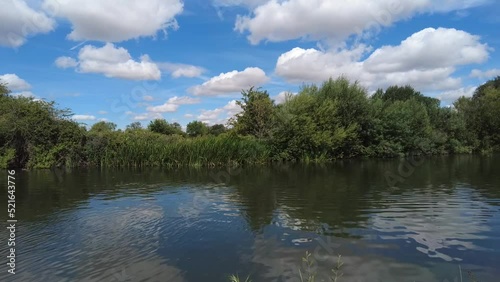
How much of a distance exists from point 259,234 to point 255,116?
30653 mm

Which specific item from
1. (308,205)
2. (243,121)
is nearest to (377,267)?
(308,205)

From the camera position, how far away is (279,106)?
136 ft

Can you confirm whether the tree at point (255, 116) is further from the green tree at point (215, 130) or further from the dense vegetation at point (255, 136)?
the green tree at point (215, 130)

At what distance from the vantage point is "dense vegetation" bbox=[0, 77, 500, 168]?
34.7 metres

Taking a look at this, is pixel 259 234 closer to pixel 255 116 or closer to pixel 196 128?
pixel 255 116

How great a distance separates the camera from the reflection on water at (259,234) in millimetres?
7242

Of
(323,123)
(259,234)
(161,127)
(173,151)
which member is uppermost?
(161,127)

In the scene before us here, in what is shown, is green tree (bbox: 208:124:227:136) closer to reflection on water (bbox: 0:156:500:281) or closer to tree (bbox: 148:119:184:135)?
tree (bbox: 148:119:184:135)

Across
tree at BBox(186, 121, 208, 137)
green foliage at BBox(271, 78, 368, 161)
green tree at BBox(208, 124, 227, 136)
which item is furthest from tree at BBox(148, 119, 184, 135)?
green foliage at BBox(271, 78, 368, 161)

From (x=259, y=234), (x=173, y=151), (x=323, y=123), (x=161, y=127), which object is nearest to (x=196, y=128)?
(x=161, y=127)

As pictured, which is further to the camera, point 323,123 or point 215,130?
point 215,130

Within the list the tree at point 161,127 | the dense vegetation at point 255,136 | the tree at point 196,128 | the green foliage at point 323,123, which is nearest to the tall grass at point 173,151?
the dense vegetation at point 255,136

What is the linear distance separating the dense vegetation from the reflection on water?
18.6m

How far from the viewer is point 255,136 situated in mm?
40000
